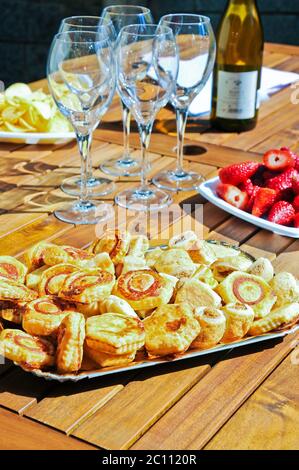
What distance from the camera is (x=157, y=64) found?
1.28m

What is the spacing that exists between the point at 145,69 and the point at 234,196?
0.94 feet

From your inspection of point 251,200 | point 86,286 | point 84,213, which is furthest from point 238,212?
point 86,286

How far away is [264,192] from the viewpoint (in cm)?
132

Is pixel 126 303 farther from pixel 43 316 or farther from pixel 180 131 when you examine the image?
pixel 180 131

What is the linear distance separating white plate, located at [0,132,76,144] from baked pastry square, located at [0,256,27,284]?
655mm

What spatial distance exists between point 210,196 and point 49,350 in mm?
626

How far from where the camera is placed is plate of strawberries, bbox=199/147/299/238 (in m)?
1.28

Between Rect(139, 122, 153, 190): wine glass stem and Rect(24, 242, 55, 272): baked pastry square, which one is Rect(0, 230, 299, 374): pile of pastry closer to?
Rect(24, 242, 55, 272): baked pastry square

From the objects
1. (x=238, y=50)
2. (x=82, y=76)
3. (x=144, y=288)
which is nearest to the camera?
(x=144, y=288)

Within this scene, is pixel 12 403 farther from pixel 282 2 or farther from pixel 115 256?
pixel 282 2

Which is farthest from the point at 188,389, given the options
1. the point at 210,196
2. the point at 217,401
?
the point at 210,196

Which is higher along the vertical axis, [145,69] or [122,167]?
[145,69]

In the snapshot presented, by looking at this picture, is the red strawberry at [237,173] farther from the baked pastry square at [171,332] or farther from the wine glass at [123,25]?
the baked pastry square at [171,332]

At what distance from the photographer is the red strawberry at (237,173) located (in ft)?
4.51
